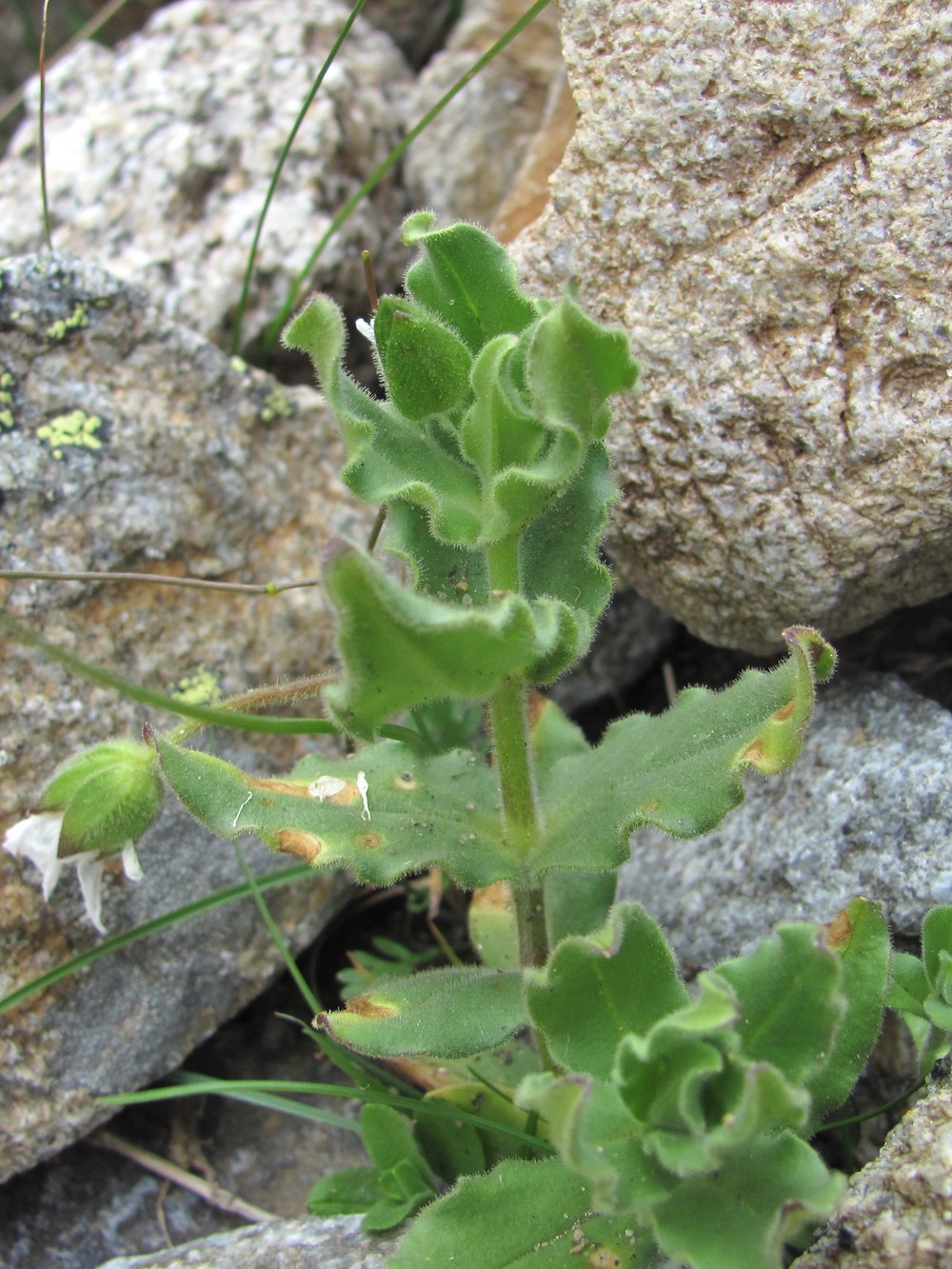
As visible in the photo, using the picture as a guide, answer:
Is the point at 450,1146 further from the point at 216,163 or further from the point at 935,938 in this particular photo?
the point at 216,163

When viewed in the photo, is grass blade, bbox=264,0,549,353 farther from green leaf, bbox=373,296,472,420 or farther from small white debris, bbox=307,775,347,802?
small white debris, bbox=307,775,347,802

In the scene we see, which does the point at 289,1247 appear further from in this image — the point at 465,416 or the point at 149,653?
the point at 465,416

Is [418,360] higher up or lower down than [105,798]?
higher up

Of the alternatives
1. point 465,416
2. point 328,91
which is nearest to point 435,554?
point 465,416

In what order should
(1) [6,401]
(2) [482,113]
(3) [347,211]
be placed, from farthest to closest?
(2) [482,113] < (3) [347,211] < (1) [6,401]

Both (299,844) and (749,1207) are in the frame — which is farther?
(299,844)

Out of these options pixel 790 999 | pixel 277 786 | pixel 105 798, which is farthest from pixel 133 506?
pixel 790 999

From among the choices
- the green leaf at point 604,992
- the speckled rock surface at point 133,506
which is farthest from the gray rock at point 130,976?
the green leaf at point 604,992
